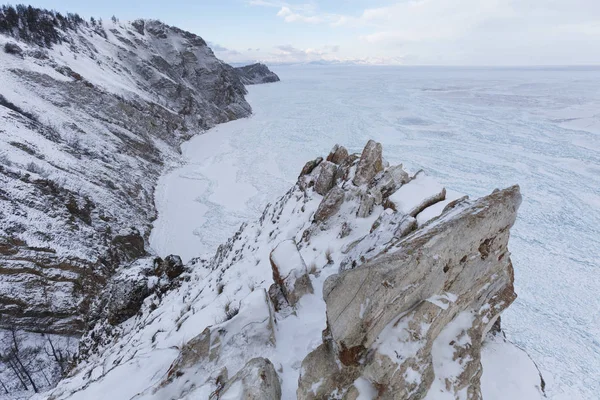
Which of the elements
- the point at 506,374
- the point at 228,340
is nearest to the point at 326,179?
the point at 228,340

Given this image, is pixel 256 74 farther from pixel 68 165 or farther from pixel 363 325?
pixel 363 325

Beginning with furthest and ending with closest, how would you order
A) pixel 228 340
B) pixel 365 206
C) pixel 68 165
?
pixel 68 165
pixel 365 206
pixel 228 340

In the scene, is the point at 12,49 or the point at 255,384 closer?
the point at 255,384

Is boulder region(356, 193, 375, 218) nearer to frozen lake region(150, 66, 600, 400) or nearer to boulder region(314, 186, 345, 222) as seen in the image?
boulder region(314, 186, 345, 222)

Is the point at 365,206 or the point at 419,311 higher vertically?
the point at 419,311

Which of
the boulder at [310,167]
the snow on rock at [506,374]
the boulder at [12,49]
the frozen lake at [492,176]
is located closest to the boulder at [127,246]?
the frozen lake at [492,176]

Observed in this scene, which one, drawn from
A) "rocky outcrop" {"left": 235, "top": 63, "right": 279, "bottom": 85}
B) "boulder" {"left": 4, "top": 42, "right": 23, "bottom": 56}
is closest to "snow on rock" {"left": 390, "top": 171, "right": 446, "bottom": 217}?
"boulder" {"left": 4, "top": 42, "right": 23, "bottom": 56}

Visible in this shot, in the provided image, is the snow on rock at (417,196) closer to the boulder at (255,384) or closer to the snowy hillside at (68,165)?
the boulder at (255,384)

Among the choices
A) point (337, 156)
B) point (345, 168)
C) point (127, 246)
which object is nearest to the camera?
point (345, 168)
